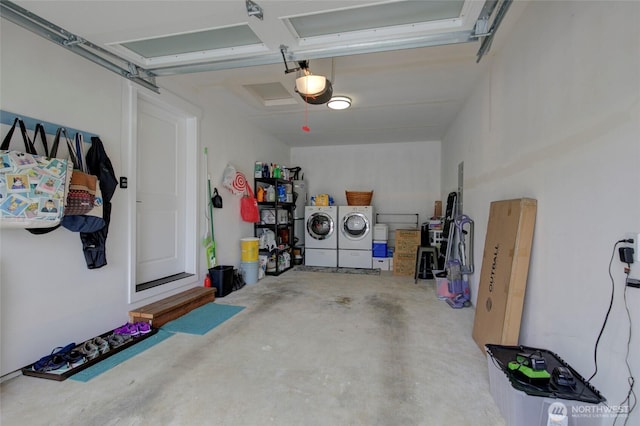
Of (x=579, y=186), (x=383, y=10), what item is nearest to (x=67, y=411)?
(x=383, y=10)

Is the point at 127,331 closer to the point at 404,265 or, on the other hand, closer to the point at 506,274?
the point at 506,274

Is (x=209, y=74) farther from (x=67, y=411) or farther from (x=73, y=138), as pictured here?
(x=67, y=411)

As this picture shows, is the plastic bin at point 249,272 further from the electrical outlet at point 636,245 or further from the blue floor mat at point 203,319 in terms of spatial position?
the electrical outlet at point 636,245

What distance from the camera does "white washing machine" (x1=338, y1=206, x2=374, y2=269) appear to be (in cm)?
561

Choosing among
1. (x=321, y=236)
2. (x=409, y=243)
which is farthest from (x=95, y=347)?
(x=409, y=243)

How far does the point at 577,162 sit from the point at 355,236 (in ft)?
13.9

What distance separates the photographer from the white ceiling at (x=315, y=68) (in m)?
1.67

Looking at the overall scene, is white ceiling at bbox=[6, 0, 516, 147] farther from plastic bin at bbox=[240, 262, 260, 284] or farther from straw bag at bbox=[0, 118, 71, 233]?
plastic bin at bbox=[240, 262, 260, 284]

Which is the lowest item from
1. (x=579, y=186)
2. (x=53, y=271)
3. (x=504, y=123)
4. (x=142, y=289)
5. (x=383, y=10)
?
(x=142, y=289)

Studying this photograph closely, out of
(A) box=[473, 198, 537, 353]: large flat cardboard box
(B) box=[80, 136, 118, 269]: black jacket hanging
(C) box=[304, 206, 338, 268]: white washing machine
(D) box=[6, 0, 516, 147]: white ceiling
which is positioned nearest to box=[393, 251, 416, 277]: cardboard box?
(C) box=[304, 206, 338, 268]: white washing machine

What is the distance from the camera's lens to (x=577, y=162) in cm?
155

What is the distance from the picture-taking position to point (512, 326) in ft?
6.52

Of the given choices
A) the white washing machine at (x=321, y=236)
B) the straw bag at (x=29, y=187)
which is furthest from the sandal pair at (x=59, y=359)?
the white washing machine at (x=321, y=236)

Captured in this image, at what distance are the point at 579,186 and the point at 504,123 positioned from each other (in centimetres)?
122
